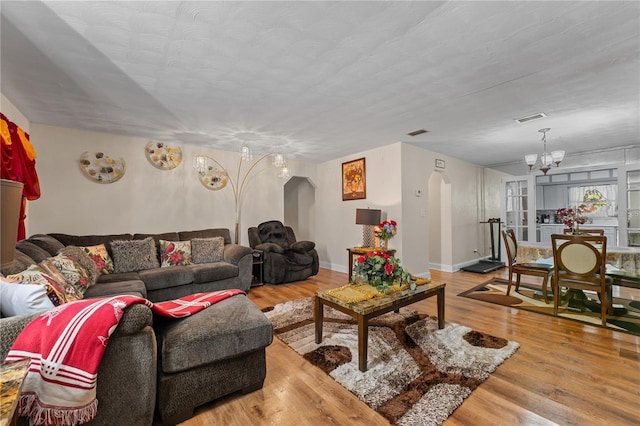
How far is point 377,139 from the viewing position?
4270mm

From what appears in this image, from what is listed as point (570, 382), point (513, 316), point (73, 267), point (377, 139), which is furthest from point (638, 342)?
point (73, 267)

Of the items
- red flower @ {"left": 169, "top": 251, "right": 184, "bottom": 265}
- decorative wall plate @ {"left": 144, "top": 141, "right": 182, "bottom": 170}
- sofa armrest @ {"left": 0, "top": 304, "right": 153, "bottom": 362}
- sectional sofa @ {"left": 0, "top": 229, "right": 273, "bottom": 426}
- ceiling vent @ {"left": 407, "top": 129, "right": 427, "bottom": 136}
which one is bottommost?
sectional sofa @ {"left": 0, "top": 229, "right": 273, "bottom": 426}

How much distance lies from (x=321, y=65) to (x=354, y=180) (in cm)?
323

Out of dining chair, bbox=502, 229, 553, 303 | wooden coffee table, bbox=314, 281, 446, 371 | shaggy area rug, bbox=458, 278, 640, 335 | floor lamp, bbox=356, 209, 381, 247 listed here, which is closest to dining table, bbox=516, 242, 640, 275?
dining chair, bbox=502, 229, 553, 303

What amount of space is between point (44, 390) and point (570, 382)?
2.93 meters

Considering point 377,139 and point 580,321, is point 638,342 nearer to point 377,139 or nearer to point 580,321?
point 580,321

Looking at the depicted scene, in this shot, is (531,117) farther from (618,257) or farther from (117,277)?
(117,277)

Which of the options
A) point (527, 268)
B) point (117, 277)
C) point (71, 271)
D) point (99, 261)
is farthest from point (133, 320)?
point (527, 268)

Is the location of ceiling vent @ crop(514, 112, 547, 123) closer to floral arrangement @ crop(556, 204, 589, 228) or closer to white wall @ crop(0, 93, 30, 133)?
floral arrangement @ crop(556, 204, 589, 228)

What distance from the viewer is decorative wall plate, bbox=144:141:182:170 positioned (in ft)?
13.6

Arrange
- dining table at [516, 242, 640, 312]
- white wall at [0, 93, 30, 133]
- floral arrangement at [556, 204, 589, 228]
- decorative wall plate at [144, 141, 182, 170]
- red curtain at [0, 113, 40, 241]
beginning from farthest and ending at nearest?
decorative wall plate at [144, 141, 182, 170]
floral arrangement at [556, 204, 589, 228]
dining table at [516, 242, 640, 312]
white wall at [0, 93, 30, 133]
red curtain at [0, 113, 40, 241]

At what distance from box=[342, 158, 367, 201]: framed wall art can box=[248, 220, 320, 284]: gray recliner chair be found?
1308mm

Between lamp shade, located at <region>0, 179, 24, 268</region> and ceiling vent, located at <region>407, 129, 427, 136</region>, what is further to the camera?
ceiling vent, located at <region>407, 129, 427, 136</region>

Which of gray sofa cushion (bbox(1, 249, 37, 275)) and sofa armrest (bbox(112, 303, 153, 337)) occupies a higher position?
gray sofa cushion (bbox(1, 249, 37, 275))
